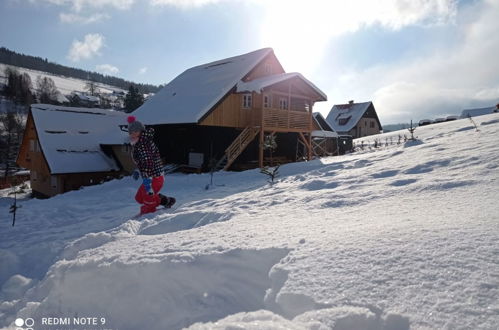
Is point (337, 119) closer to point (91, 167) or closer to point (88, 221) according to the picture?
point (91, 167)

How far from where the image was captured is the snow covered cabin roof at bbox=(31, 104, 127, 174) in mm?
18609

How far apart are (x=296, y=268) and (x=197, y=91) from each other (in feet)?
55.0

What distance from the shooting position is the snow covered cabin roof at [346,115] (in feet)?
130

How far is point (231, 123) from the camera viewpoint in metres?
16.1

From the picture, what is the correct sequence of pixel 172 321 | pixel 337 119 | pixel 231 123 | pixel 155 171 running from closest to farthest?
pixel 172 321 < pixel 155 171 < pixel 231 123 < pixel 337 119

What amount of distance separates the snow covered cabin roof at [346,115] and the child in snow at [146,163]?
36.5 m

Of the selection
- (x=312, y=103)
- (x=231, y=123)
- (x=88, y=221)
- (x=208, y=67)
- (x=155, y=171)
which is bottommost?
(x=88, y=221)

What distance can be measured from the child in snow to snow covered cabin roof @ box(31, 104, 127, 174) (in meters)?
15.2

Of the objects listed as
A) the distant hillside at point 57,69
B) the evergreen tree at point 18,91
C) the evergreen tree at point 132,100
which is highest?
the distant hillside at point 57,69

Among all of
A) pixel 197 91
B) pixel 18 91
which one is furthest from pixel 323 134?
pixel 18 91

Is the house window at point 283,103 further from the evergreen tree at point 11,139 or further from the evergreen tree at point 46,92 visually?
the evergreen tree at point 46,92

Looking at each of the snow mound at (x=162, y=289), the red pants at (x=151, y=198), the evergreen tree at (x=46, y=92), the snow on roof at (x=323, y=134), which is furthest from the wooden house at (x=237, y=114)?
the evergreen tree at (x=46, y=92)

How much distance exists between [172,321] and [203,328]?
342 millimetres

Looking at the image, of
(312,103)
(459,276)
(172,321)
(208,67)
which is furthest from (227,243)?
(208,67)
